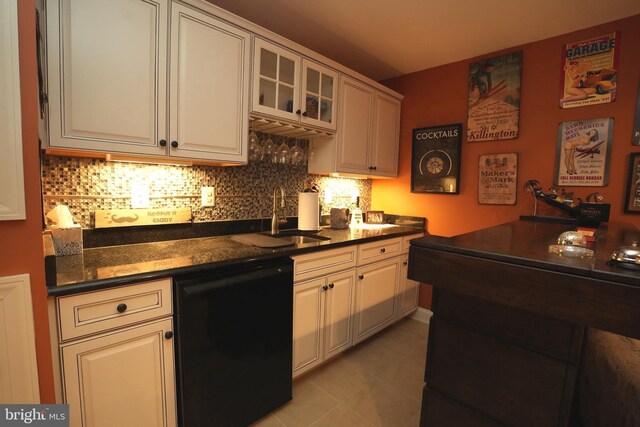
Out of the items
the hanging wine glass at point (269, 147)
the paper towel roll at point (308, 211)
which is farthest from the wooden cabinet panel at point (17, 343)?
the paper towel roll at point (308, 211)

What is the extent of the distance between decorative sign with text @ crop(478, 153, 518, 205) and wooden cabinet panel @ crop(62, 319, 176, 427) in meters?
2.48

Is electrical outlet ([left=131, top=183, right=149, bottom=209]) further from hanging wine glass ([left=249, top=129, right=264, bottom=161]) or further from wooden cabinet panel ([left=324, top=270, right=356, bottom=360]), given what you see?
wooden cabinet panel ([left=324, top=270, right=356, bottom=360])

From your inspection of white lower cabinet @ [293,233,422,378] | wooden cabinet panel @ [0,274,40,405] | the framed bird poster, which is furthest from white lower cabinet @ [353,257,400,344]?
wooden cabinet panel @ [0,274,40,405]

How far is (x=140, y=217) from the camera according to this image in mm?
1652

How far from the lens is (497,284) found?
28.5 inches

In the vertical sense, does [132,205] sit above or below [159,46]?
below

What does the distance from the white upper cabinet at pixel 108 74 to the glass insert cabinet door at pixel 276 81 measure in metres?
0.51

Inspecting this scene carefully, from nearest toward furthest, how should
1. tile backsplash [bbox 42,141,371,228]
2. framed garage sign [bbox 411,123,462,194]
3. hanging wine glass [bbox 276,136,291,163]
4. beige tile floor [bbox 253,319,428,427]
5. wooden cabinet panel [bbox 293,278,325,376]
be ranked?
1. tile backsplash [bbox 42,141,371,228]
2. beige tile floor [bbox 253,319,428,427]
3. wooden cabinet panel [bbox 293,278,325,376]
4. hanging wine glass [bbox 276,136,291,163]
5. framed garage sign [bbox 411,123,462,194]

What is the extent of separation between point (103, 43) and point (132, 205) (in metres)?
0.79

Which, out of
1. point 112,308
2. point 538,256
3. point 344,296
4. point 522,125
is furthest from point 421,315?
point 112,308

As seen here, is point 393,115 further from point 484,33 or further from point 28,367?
point 28,367

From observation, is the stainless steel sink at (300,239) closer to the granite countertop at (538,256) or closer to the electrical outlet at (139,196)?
the electrical outlet at (139,196)

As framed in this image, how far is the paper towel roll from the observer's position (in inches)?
87.0

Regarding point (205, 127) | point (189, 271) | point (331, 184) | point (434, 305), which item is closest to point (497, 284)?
point (434, 305)
